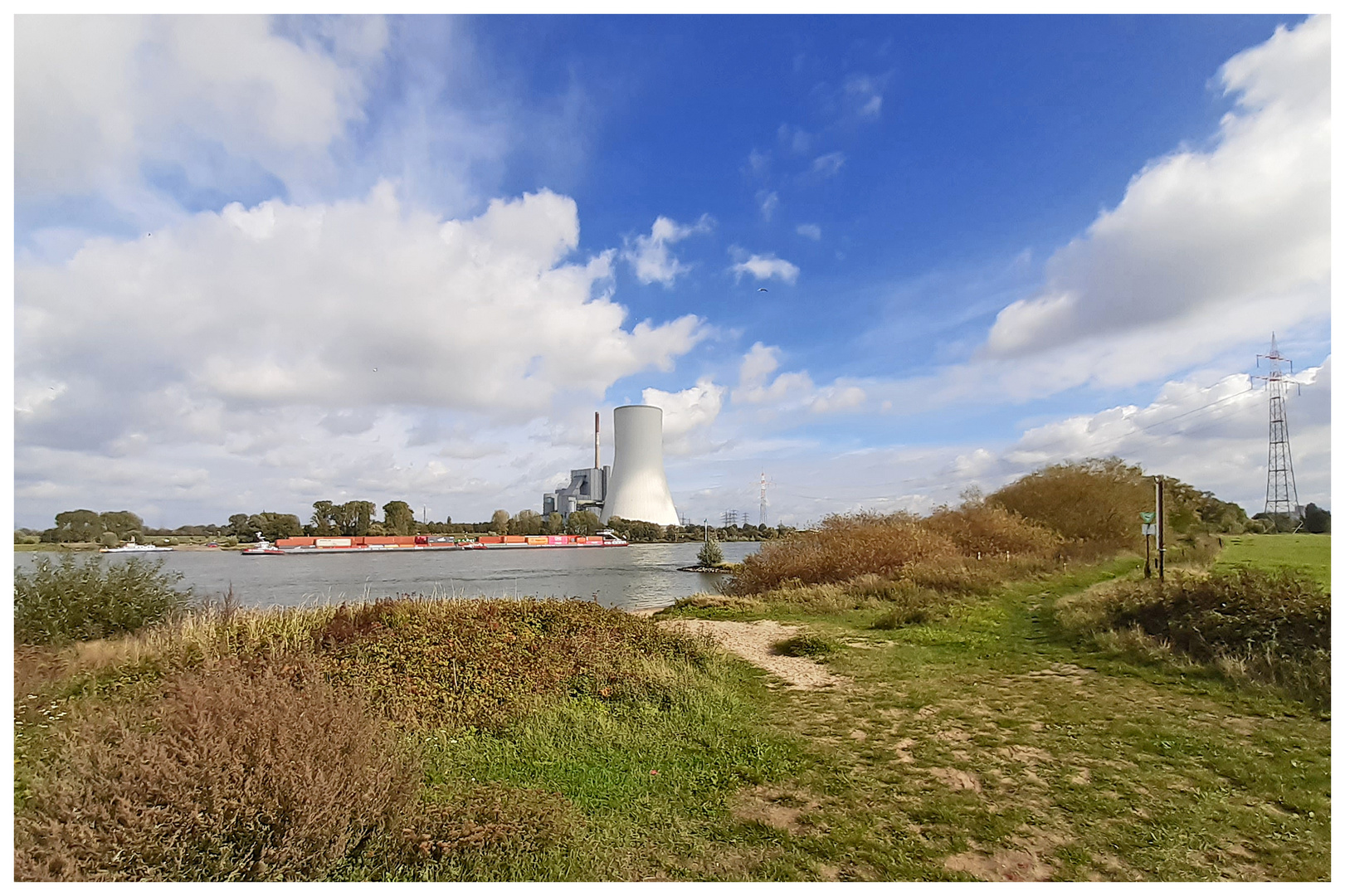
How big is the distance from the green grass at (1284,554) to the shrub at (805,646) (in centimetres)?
455

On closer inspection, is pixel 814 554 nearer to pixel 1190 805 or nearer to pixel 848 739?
pixel 848 739

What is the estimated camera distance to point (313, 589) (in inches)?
806

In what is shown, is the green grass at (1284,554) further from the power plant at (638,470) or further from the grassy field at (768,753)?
the power plant at (638,470)

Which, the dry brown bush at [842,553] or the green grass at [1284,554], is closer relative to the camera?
the green grass at [1284,554]

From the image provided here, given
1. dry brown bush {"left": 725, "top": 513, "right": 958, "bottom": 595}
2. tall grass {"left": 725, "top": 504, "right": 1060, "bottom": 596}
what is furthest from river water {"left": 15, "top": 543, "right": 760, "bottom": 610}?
tall grass {"left": 725, "top": 504, "right": 1060, "bottom": 596}

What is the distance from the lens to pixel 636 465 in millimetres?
50438

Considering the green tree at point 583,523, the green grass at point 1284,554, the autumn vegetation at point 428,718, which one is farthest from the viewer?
the green tree at point 583,523

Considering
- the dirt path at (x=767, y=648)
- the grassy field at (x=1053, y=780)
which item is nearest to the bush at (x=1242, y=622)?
the grassy field at (x=1053, y=780)

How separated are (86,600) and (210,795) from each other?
5522 mm

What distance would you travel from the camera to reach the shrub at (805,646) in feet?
21.9

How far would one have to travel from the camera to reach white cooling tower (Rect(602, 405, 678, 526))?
5022 cm

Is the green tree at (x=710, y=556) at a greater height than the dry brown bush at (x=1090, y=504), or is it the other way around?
the dry brown bush at (x=1090, y=504)

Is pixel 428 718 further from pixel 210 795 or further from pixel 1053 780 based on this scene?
pixel 1053 780

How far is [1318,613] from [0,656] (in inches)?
315
